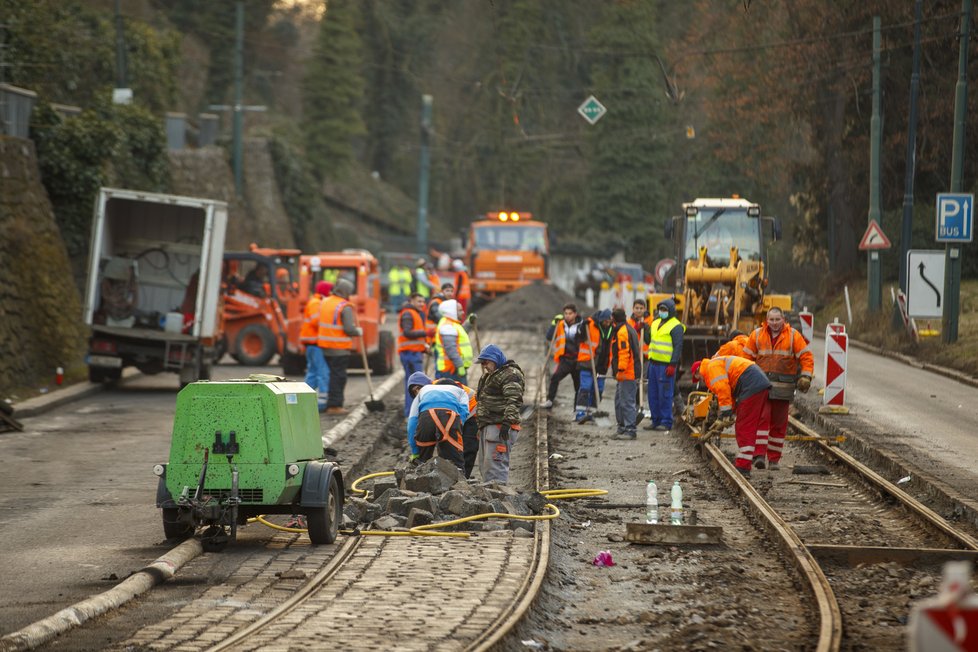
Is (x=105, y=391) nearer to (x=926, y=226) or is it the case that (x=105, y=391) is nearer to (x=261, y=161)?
(x=926, y=226)

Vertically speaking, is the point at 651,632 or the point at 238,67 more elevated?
the point at 238,67

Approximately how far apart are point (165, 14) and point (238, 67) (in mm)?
29264

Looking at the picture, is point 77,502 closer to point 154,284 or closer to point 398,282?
point 154,284

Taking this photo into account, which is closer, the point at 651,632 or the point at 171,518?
the point at 651,632

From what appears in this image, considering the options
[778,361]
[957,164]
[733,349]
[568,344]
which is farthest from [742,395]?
[957,164]

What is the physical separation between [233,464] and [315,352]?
901cm

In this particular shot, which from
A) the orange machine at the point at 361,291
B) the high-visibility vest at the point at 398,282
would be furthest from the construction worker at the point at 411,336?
the high-visibility vest at the point at 398,282

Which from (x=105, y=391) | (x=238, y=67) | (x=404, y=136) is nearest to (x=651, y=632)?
(x=105, y=391)

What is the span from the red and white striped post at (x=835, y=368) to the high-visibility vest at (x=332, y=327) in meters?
6.44

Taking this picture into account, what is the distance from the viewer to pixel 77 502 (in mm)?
13211

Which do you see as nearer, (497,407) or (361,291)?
(497,407)

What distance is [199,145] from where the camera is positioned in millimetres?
54750

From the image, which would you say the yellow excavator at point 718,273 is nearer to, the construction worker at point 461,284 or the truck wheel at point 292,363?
the construction worker at point 461,284

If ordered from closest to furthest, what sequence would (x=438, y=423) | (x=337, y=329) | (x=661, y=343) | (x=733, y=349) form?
1. (x=438, y=423)
2. (x=733, y=349)
3. (x=661, y=343)
4. (x=337, y=329)
